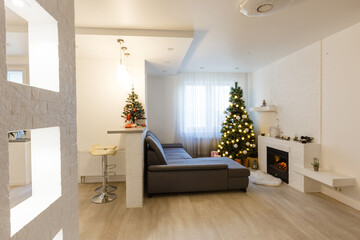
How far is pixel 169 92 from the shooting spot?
20.0ft

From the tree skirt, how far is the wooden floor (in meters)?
0.44

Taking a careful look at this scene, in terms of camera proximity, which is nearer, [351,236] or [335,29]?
[351,236]

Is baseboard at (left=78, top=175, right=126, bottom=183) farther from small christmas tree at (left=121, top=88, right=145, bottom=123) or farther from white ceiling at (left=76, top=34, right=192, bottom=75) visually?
white ceiling at (left=76, top=34, right=192, bottom=75)

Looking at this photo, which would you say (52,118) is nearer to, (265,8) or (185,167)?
(265,8)

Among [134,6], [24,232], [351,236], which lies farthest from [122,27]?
[351,236]

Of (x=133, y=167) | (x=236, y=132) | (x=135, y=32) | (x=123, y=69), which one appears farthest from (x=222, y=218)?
(x=236, y=132)

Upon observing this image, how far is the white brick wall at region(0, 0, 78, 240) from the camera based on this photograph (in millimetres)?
722

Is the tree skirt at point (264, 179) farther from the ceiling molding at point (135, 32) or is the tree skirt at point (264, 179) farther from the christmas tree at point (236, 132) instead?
the ceiling molding at point (135, 32)

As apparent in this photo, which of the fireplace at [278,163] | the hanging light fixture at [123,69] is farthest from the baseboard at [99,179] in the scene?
the fireplace at [278,163]

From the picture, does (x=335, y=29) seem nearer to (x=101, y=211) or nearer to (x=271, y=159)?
(x=271, y=159)

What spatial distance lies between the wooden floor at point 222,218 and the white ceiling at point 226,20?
9.09 feet

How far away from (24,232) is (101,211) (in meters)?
2.33

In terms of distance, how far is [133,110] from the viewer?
12.4ft

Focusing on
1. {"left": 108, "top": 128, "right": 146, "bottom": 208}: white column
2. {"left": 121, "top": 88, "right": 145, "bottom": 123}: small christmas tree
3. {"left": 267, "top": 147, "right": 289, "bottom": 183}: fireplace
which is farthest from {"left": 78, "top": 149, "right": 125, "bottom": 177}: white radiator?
Result: {"left": 267, "top": 147, "right": 289, "bottom": 183}: fireplace
